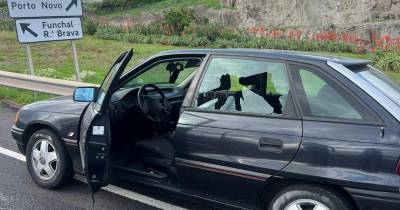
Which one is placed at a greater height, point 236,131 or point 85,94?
point 85,94

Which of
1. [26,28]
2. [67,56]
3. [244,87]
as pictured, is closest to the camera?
[244,87]

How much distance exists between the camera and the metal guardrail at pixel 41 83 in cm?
762

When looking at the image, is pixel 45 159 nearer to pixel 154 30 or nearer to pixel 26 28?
pixel 26 28

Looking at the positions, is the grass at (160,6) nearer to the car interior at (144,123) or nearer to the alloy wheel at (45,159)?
the car interior at (144,123)

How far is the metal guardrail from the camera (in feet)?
25.0

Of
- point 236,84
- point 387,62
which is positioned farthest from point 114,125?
point 387,62

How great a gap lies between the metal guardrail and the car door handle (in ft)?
15.0

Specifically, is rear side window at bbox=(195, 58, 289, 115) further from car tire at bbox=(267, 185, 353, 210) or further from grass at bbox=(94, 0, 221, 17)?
grass at bbox=(94, 0, 221, 17)

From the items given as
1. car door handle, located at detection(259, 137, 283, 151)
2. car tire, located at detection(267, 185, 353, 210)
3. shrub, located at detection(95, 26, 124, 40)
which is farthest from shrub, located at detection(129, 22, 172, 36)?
car tire, located at detection(267, 185, 353, 210)

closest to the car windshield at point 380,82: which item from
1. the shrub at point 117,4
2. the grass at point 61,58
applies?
the grass at point 61,58

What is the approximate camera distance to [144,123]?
458 cm

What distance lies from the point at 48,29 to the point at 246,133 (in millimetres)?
7144

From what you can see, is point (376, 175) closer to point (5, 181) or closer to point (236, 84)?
point (236, 84)

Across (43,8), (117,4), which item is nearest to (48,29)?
(43,8)
